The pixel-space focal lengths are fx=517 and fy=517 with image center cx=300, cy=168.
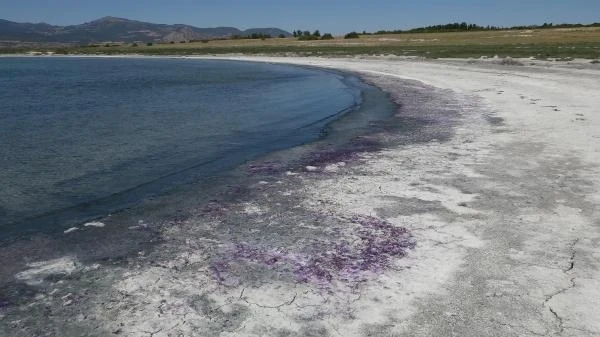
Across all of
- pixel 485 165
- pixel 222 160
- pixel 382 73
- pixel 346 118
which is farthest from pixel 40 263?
pixel 382 73

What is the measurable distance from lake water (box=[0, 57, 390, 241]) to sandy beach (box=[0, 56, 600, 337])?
5.96ft

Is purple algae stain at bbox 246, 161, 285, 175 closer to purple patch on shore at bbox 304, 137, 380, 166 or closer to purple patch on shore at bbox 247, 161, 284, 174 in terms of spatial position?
purple patch on shore at bbox 247, 161, 284, 174

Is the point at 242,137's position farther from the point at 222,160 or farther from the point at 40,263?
the point at 40,263

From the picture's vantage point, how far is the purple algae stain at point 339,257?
6246 mm

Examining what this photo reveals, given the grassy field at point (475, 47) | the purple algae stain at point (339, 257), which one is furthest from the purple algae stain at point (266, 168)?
the grassy field at point (475, 47)

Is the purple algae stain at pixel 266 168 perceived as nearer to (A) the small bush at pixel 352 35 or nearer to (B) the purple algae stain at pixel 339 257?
(B) the purple algae stain at pixel 339 257

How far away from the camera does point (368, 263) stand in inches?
257

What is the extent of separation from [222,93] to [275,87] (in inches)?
183

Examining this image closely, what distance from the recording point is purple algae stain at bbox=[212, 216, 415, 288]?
625 centimetres

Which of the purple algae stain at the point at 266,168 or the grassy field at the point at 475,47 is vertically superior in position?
the grassy field at the point at 475,47

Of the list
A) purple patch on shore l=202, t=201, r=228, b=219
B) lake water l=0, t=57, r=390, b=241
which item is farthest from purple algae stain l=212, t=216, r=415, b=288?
lake water l=0, t=57, r=390, b=241

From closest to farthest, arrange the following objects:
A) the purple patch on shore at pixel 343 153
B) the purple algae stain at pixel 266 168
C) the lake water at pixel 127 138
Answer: the lake water at pixel 127 138 → the purple algae stain at pixel 266 168 → the purple patch on shore at pixel 343 153

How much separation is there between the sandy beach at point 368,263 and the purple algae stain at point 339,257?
3 centimetres

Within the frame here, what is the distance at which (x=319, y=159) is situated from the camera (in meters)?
12.8
